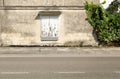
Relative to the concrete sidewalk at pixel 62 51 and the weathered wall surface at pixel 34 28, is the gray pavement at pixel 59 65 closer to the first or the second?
the concrete sidewalk at pixel 62 51

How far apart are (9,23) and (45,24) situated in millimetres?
1950

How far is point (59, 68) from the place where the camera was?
1181 centimetres

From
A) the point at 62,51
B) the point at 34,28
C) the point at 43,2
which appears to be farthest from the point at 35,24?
the point at 62,51

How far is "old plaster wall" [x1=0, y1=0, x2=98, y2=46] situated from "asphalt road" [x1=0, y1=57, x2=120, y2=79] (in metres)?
4.93

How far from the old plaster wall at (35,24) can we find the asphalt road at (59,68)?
4.93 m

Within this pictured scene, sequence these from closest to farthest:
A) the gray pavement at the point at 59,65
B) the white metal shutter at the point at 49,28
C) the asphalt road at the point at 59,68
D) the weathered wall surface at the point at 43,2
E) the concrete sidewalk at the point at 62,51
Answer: the asphalt road at the point at 59,68
the gray pavement at the point at 59,65
the concrete sidewalk at the point at 62,51
the weathered wall surface at the point at 43,2
the white metal shutter at the point at 49,28

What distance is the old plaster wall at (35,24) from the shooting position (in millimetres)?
19219

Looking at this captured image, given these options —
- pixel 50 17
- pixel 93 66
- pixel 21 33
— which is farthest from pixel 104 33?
pixel 93 66

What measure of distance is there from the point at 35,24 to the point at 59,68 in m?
7.85

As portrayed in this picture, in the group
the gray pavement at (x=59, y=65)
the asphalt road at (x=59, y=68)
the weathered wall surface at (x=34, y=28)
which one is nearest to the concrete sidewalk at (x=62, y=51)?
the gray pavement at (x=59, y=65)

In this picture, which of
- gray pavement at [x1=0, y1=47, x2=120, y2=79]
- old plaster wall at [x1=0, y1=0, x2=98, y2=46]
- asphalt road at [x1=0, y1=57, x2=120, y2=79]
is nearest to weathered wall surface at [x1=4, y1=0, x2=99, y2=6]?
old plaster wall at [x1=0, y1=0, x2=98, y2=46]

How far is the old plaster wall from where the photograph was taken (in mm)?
19219

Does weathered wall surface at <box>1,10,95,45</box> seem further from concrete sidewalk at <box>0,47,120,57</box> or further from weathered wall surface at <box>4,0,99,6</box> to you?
concrete sidewalk at <box>0,47,120,57</box>

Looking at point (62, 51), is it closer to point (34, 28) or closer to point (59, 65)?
point (34, 28)
